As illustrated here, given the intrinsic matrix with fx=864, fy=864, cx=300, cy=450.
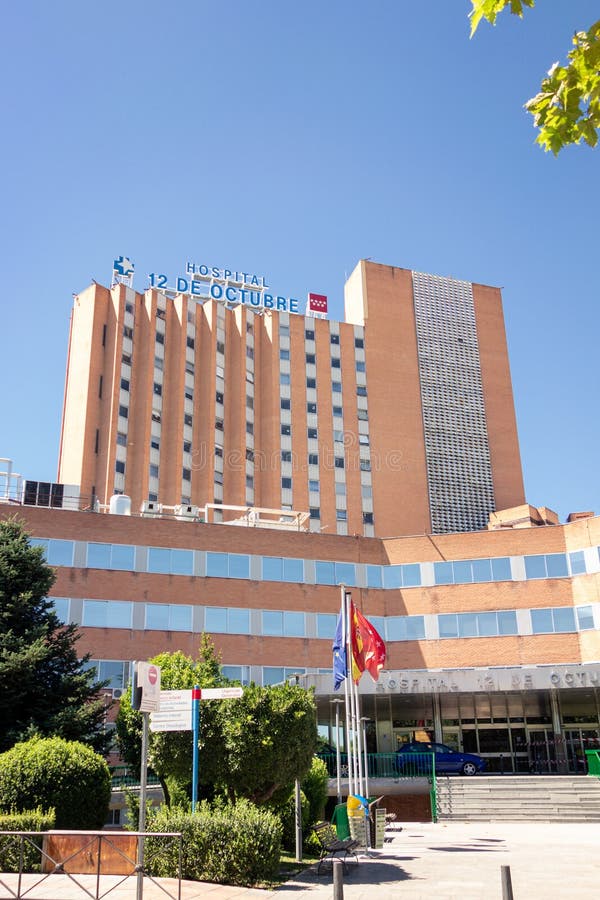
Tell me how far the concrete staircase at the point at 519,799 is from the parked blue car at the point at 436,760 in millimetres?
2105

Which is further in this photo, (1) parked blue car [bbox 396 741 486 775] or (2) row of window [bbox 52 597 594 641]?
(2) row of window [bbox 52 597 594 641]

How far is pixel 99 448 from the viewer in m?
69.4

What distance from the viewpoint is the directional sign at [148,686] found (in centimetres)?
1244

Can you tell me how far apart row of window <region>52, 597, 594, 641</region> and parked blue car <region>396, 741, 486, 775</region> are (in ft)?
26.8

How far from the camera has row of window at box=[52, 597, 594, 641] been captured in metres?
40.0

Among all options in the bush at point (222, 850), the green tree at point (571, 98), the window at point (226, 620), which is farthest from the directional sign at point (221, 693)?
the window at point (226, 620)

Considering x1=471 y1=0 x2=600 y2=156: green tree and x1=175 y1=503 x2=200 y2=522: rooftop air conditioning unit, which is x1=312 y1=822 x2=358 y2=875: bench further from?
x1=175 y1=503 x2=200 y2=522: rooftop air conditioning unit

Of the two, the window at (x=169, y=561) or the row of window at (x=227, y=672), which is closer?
the row of window at (x=227, y=672)

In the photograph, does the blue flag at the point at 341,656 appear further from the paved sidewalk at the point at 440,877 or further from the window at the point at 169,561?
the window at the point at 169,561

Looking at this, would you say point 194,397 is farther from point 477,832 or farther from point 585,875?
point 585,875

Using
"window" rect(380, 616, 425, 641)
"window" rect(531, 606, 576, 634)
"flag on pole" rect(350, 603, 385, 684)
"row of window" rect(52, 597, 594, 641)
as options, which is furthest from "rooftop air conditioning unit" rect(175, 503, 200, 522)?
"flag on pole" rect(350, 603, 385, 684)

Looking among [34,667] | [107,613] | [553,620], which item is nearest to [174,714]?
[34,667]

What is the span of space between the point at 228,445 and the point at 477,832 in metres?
51.9

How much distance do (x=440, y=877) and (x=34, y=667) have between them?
1271cm
